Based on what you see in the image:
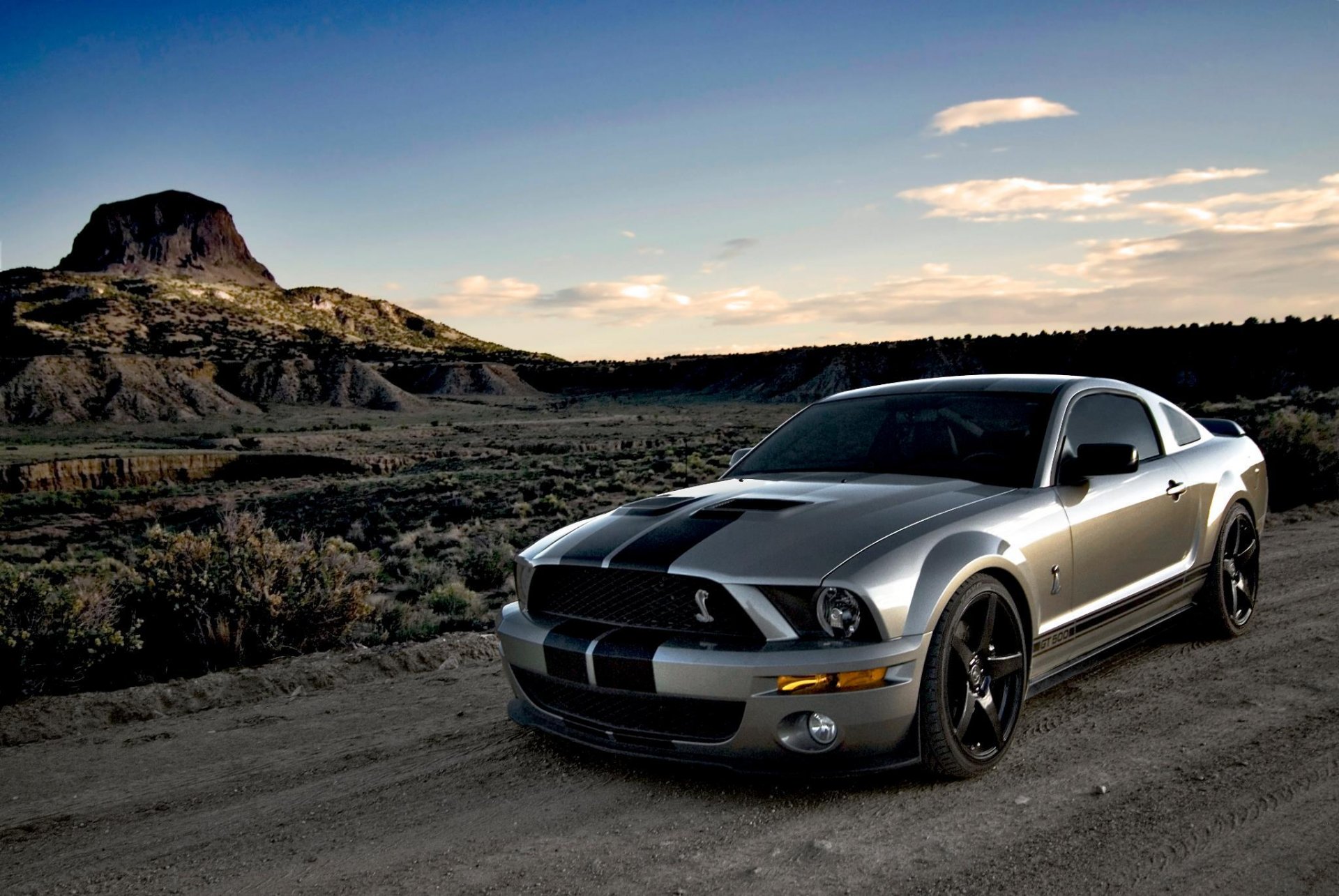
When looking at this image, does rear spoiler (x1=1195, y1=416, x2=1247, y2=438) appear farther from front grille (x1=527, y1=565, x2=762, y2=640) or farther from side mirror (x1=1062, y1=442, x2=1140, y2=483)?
front grille (x1=527, y1=565, x2=762, y2=640)

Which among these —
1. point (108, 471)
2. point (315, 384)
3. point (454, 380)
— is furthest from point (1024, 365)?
point (108, 471)

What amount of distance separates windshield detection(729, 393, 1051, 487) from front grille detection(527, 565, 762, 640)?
1501mm

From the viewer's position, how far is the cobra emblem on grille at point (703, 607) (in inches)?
144

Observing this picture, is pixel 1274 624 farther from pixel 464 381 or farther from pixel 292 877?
pixel 464 381

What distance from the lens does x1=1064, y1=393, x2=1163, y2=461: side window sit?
4961 millimetres

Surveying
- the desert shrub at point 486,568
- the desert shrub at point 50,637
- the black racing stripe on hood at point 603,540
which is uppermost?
the black racing stripe on hood at point 603,540

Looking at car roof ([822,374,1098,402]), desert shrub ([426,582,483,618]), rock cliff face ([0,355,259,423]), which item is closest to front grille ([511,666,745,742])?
car roof ([822,374,1098,402])

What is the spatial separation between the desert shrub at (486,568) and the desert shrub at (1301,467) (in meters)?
9.47

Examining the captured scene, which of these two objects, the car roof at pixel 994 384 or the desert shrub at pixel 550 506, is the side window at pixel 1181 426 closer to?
the car roof at pixel 994 384

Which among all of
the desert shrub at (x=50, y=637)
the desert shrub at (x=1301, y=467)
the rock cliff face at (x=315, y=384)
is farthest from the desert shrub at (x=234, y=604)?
the rock cliff face at (x=315, y=384)

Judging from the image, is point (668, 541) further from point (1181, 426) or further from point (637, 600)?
point (1181, 426)

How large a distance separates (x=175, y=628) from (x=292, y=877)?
4574 mm

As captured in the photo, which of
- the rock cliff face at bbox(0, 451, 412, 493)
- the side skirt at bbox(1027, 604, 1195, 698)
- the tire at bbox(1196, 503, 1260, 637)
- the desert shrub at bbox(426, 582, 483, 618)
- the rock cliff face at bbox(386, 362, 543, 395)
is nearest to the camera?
the side skirt at bbox(1027, 604, 1195, 698)

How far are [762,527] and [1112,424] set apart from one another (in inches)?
95.4
